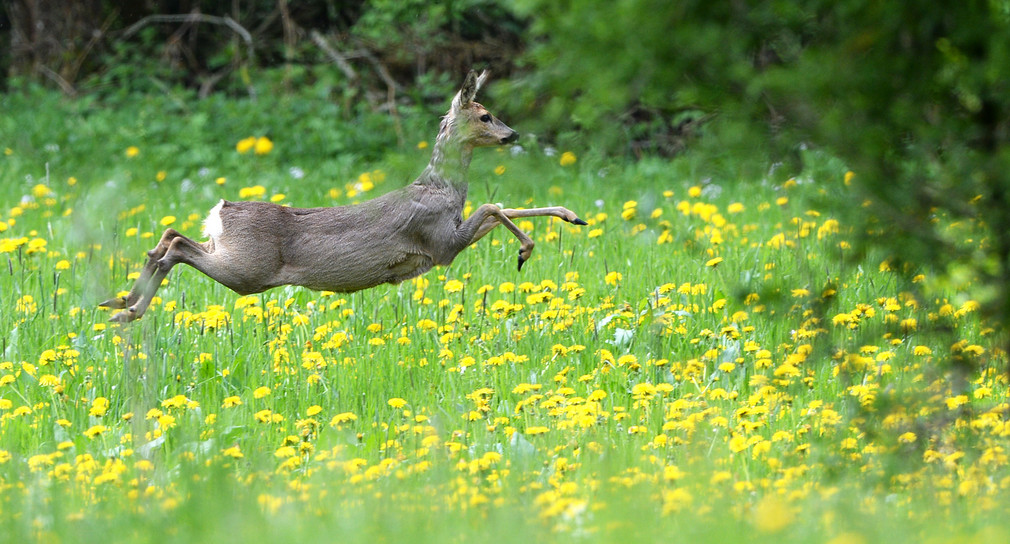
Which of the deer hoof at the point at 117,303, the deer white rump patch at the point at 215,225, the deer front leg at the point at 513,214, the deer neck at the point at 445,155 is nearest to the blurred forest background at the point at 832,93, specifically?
the deer neck at the point at 445,155

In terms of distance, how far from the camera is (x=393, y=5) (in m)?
13.1

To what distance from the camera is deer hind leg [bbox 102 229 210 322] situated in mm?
5520

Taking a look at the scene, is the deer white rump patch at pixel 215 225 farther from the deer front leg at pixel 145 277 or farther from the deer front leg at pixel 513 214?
the deer front leg at pixel 513 214

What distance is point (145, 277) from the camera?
220 inches

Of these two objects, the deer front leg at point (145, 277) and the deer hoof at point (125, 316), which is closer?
the deer hoof at point (125, 316)

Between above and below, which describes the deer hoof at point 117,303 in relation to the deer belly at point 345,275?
below

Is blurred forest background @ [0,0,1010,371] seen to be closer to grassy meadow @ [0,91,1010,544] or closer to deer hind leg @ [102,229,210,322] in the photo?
grassy meadow @ [0,91,1010,544]

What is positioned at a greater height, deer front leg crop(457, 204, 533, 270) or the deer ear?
the deer ear

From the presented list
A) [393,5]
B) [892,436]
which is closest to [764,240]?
[892,436]

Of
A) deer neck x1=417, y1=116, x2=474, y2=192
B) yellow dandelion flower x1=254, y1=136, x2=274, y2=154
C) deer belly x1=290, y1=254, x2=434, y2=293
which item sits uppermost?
yellow dandelion flower x1=254, y1=136, x2=274, y2=154

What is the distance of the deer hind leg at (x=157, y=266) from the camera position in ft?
18.1

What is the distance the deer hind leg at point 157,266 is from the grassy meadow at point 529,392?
138 millimetres

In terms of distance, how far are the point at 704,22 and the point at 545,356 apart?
2.77 metres

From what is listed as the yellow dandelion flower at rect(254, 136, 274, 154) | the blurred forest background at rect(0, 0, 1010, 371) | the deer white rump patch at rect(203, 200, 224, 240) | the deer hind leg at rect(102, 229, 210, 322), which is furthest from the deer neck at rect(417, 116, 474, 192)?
the yellow dandelion flower at rect(254, 136, 274, 154)
